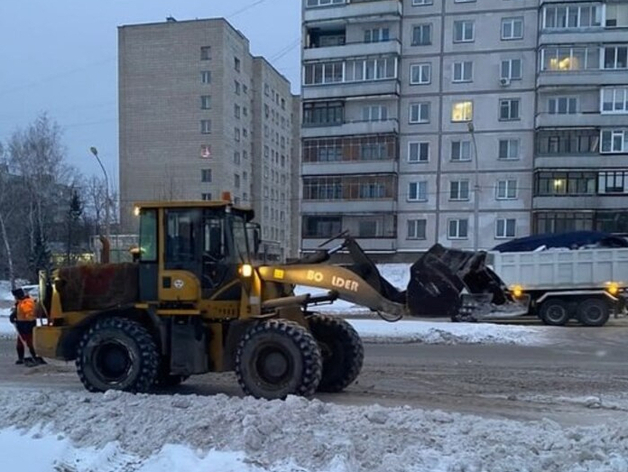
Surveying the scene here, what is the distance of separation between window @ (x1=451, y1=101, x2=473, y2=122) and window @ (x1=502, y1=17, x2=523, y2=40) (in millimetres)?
5553

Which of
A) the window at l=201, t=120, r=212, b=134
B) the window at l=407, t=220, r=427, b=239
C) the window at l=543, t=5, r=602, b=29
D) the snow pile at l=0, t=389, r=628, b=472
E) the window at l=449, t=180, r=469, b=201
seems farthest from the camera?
the window at l=201, t=120, r=212, b=134

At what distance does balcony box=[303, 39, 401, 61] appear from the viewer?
46.3 m

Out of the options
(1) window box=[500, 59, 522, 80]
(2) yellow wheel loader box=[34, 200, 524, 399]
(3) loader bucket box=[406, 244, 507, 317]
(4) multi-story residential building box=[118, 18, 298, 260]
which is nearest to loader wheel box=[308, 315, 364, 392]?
(2) yellow wheel loader box=[34, 200, 524, 399]

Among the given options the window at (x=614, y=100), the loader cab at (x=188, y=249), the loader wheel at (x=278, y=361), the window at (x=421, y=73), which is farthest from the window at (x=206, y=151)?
the loader wheel at (x=278, y=361)

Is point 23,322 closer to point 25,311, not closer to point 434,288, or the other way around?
point 25,311

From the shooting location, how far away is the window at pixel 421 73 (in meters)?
47.5

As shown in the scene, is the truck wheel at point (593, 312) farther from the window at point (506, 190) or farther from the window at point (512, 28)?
the window at point (512, 28)

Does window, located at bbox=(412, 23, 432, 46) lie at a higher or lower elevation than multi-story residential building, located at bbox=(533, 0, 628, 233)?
higher

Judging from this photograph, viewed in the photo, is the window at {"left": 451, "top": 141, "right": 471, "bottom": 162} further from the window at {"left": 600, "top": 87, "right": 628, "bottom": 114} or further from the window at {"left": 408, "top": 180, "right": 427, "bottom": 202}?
the window at {"left": 600, "top": 87, "right": 628, "bottom": 114}

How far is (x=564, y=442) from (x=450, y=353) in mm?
7785

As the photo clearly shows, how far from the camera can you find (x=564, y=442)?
6.35 meters

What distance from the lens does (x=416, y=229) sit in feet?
155

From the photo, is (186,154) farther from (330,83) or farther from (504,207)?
(504,207)

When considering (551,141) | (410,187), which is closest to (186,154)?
(410,187)
